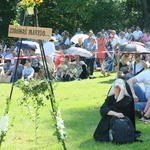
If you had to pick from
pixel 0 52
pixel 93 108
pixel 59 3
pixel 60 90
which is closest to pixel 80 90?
pixel 60 90

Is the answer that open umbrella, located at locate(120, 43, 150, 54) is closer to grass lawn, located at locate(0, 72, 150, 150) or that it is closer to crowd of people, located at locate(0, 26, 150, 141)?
crowd of people, located at locate(0, 26, 150, 141)

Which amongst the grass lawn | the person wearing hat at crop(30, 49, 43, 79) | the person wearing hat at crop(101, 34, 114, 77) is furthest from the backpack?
the person wearing hat at crop(101, 34, 114, 77)

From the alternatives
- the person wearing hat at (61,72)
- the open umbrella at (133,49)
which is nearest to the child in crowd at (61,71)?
the person wearing hat at (61,72)

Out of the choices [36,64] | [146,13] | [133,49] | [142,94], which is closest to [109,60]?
[36,64]

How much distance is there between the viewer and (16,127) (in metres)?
8.27

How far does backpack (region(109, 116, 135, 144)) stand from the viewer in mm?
6863

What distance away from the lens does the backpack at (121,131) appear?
22.5 feet

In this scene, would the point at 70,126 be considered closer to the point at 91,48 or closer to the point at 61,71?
the point at 61,71

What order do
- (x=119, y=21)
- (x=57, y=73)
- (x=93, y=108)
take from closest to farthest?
(x=93, y=108), (x=57, y=73), (x=119, y=21)

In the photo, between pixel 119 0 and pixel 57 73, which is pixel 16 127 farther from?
pixel 119 0

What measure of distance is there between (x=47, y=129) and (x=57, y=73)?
7.71m

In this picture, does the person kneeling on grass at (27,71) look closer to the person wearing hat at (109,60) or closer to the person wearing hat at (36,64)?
the person wearing hat at (36,64)

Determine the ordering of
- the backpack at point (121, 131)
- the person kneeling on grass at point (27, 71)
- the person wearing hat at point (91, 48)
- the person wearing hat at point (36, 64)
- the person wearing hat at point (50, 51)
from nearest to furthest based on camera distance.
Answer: the backpack at point (121, 131) < the person kneeling on grass at point (27, 71) < the person wearing hat at point (36, 64) < the person wearing hat at point (50, 51) < the person wearing hat at point (91, 48)

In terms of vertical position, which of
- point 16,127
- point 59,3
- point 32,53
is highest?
point 59,3
